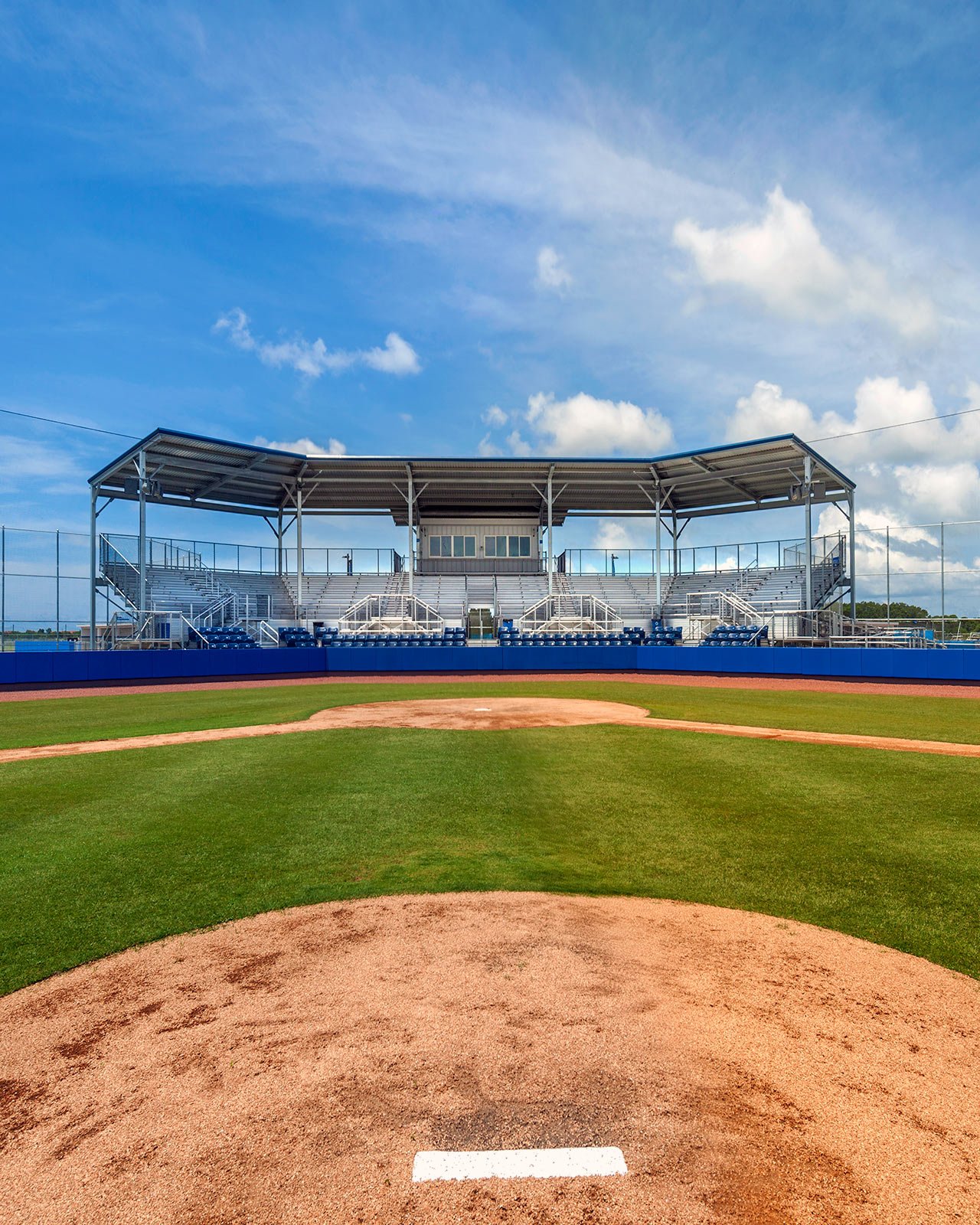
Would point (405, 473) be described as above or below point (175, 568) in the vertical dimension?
above

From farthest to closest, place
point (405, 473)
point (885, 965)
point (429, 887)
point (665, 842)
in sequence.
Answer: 1. point (405, 473)
2. point (665, 842)
3. point (429, 887)
4. point (885, 965)

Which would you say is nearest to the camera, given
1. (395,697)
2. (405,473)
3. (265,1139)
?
(265,1139)

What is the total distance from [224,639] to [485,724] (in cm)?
2416

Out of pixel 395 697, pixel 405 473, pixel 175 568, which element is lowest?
pixel 395 697

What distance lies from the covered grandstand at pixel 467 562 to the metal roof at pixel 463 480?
0.12 meters

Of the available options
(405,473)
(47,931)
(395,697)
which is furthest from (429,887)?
(405,473)

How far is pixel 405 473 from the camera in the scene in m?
40.4

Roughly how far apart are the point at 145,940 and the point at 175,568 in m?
39.2

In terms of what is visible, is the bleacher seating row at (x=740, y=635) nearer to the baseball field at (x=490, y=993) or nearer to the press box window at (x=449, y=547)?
the press box window at (x=449, y=547)

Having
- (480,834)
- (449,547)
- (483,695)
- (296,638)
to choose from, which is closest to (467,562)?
(449,547)

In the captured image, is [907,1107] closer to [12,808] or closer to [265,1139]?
[265,1139]

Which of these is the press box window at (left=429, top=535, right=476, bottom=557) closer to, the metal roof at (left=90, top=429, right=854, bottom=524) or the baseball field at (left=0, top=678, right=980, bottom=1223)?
the metal roof at (left=90, top=429, right=854, bottom=524)

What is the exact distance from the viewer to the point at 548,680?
88.8ft

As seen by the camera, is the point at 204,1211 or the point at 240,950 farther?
the point at 240,950
